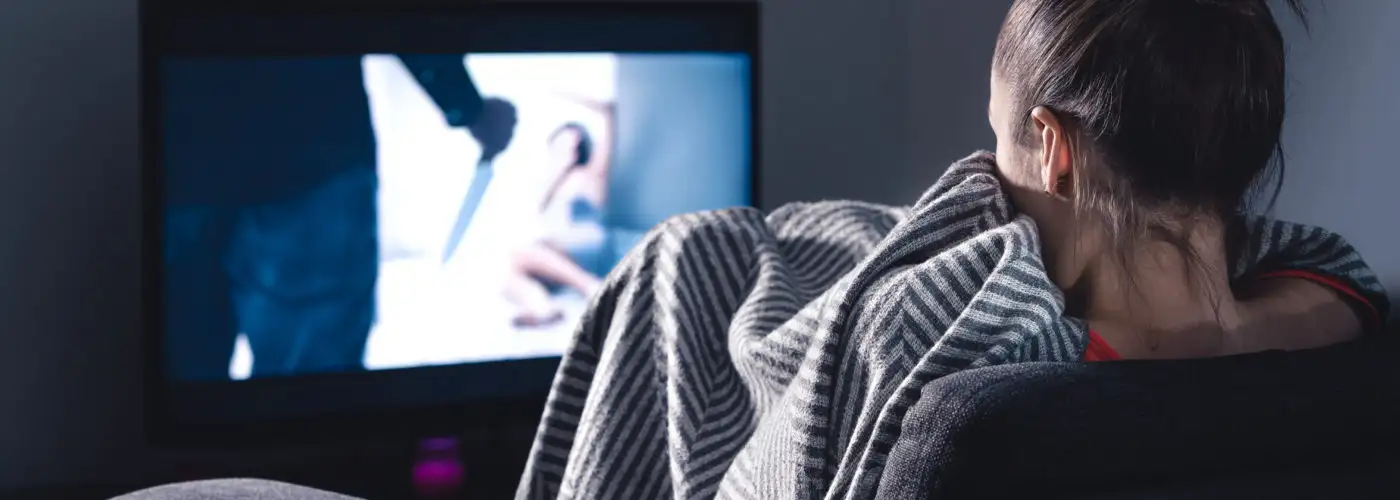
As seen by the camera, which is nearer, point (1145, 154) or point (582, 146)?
point (1145, 154)

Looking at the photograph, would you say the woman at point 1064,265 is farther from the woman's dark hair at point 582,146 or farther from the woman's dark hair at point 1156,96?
the woman's dark hair at point 582,146

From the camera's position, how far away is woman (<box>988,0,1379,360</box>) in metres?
0.89

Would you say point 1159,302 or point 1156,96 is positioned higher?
point 1156,96

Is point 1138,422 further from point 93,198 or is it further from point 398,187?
point 93,198

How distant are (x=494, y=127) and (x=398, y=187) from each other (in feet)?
0.57

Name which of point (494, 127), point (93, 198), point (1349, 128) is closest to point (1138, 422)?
point (1349, 128)

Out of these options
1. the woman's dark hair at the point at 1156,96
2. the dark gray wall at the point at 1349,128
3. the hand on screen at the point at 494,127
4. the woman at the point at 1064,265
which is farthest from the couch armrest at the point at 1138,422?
the hand on screen at the point at 494,127

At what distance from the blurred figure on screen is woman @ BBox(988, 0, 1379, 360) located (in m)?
1.17

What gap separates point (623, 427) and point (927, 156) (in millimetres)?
1647

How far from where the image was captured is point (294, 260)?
2.00 meters

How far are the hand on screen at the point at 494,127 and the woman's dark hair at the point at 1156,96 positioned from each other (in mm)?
1239

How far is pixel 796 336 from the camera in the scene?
41.6 inches

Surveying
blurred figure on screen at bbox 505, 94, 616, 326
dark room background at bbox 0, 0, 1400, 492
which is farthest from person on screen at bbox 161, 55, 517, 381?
dark room background at bbox 0, 0, 1400, 492

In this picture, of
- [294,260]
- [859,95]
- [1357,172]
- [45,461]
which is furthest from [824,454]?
[859,95]
